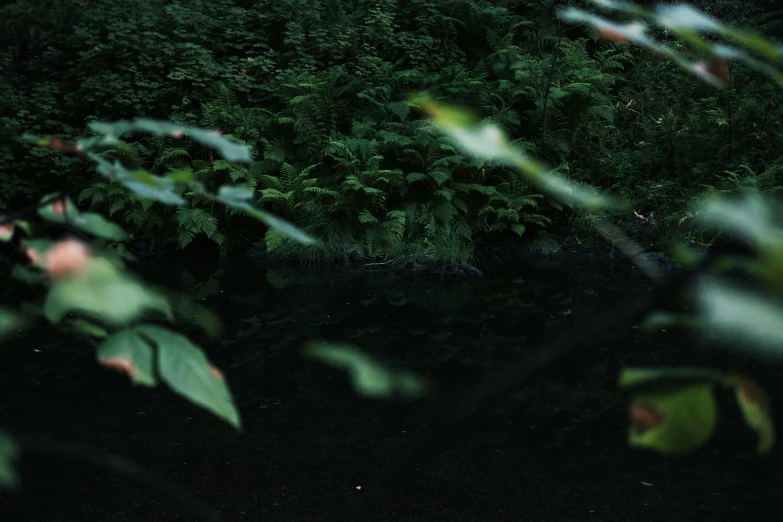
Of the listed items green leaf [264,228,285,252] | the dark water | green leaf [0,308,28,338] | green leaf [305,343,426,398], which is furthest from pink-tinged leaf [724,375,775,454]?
green leaf [264,228,285,252]

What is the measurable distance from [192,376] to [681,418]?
30cm

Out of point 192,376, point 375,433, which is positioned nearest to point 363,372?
point 192,376

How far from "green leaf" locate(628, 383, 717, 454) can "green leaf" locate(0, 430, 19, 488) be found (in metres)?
0.37

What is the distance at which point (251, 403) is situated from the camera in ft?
13.3

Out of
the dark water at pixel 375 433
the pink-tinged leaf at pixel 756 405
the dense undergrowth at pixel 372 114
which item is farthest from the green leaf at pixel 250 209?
the dense undergrowth at pixel 372 114

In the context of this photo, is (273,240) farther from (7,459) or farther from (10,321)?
(7,459)

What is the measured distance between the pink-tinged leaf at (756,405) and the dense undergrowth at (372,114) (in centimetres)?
697

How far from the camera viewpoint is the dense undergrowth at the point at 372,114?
26.2ft

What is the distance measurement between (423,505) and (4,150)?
6.97m

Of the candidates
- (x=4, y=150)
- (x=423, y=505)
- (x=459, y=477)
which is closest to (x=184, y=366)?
(x=423, y=505)

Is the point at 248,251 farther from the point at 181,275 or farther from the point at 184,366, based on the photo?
the point at 184,366

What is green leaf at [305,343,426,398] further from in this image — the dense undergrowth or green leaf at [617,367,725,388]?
the dense undergrowth

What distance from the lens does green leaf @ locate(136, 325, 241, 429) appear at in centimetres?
47

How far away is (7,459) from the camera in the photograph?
0.47 m
